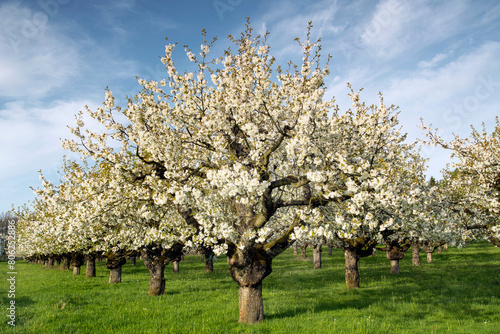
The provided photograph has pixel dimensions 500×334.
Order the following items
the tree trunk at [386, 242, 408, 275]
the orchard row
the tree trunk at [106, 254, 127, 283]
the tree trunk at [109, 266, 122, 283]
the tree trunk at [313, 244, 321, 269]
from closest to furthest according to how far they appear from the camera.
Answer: the orchard row
the tree trunk at [106, 254, 127, 283]
the tree trunk at [386, 242, 408, 275]
the tree trunk at [109, 266, 122, 283]
the tree trunk at [313, 244, 321, 269]

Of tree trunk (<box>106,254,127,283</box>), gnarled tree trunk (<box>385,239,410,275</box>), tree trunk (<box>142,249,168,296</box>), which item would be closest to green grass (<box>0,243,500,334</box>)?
tree trunk (<box>142,249,168,296</box>)

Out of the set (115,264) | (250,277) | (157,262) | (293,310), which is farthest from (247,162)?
(115,264)

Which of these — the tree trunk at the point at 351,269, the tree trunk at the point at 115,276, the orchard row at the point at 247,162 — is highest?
the orchard row at the point at 247,162

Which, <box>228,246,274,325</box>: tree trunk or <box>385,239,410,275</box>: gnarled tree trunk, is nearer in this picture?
<box>228,246,274,325</box>: tree trunk

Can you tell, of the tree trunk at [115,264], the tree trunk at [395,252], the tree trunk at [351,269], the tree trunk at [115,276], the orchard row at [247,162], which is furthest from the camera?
the tree trunk at [115,276]

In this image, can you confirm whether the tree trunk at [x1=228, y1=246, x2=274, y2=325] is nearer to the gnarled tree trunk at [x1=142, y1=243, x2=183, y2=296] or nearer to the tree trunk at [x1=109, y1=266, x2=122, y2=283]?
the gnarled tree trunk at [x1=142, y1=243, x2=183, y2=296]

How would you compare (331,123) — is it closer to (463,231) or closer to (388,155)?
(388,155)

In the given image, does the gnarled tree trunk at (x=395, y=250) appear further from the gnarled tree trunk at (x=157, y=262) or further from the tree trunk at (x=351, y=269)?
the gnarled tree trunk at (x=157, y=262)

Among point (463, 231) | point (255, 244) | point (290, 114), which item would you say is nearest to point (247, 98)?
point (290, 114)

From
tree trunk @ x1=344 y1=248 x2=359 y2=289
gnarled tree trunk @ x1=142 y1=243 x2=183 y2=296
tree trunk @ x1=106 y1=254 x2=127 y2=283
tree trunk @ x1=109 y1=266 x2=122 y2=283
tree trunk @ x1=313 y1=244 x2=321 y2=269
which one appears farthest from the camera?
tree trunk @ x1=313 y1=244 x2=321 y2=269

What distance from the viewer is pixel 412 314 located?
14750 millimetres

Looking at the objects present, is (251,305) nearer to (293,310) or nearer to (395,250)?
(293,310)

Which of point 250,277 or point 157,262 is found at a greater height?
point 250,277

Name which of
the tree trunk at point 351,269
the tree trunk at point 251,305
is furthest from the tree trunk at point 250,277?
the tree trunk at point 351,269
